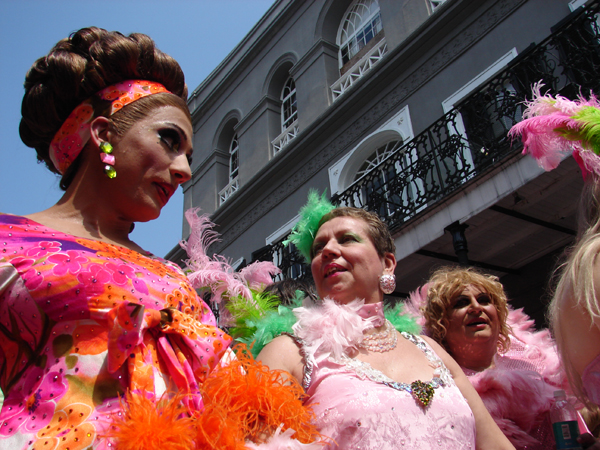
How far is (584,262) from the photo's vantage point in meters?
1.61

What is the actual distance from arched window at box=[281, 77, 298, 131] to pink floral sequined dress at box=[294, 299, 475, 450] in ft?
39.2

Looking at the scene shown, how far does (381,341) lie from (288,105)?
41.2 feet

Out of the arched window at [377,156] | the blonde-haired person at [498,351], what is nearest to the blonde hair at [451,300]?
the blonde-haired person at [498,351]

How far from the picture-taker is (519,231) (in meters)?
6.48

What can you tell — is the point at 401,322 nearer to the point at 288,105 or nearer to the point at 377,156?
the point at 377,156

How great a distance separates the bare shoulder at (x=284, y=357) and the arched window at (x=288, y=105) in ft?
39.0

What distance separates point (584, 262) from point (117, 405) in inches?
62.8

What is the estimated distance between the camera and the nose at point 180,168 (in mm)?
1659

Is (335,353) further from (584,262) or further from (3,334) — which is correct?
(3,334)

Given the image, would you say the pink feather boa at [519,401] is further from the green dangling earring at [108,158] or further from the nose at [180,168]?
the green dangling earring at [108,158]

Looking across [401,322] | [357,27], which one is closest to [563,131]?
[401,322]

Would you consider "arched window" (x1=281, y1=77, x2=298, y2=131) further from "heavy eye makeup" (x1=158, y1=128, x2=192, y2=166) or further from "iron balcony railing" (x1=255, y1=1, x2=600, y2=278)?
"heavy eye makeup" (x1=158, y1=128, x2=192, y2=166)

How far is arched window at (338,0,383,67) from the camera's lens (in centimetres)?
1152

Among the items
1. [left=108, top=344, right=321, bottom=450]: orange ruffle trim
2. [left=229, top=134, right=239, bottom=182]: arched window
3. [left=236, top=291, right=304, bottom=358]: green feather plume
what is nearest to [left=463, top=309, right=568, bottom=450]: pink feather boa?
[left=236, top=291, right=304, bottom=358]: green feather plume
